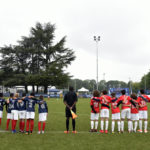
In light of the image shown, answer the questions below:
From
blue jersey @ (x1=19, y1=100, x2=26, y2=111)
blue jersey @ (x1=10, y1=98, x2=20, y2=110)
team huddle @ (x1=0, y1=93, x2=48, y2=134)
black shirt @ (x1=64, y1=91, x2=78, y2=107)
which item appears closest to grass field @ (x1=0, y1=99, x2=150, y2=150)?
team huddle @ (x1=0, y1=93, x2=48, y2=134)

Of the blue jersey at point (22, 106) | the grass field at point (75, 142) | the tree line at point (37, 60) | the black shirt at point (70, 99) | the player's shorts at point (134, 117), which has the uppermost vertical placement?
the tree line at point (37, 60)

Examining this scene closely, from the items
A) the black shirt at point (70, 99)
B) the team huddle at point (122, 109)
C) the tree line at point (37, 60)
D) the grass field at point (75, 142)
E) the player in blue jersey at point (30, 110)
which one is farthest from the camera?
the tree line at point (37, 60)

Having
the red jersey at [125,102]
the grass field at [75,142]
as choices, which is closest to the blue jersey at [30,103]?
the grass field at [75,142]

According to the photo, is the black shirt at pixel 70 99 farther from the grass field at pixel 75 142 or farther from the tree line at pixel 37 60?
the tree line at pixel 37 60

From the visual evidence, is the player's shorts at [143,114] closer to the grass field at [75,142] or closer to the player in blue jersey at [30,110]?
the grass field at [75,142]

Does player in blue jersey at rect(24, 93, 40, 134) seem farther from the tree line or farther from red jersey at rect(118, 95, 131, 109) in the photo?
the tree line

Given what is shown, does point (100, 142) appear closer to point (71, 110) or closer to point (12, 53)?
point (71, 110)

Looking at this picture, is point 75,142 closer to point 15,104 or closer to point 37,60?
point 15,104

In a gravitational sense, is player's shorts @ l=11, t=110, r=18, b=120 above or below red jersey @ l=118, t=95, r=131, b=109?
below

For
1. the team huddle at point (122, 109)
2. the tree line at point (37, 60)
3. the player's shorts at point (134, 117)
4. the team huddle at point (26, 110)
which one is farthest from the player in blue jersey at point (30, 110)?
the tree line at point (37, 60)

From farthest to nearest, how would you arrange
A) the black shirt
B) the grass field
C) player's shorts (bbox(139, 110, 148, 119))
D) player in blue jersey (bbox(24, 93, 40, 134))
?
1. player's shorts (bbox(139, 110, 148, 119))
2. the black shirt
3. player in blue jersey (bbox(24, 93, 40, 134))
4. the grass field

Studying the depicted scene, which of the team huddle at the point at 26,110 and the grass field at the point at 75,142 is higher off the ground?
the team huddle at the point at 26,110

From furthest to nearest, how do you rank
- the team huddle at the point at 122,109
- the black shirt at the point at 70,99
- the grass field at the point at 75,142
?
the black shirt at the point at 70,99, the team huddle at the point at 122,109, the grass field at the point at 75,142

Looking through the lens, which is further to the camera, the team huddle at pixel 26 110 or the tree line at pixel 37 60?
the tree line at pixel 37 60
